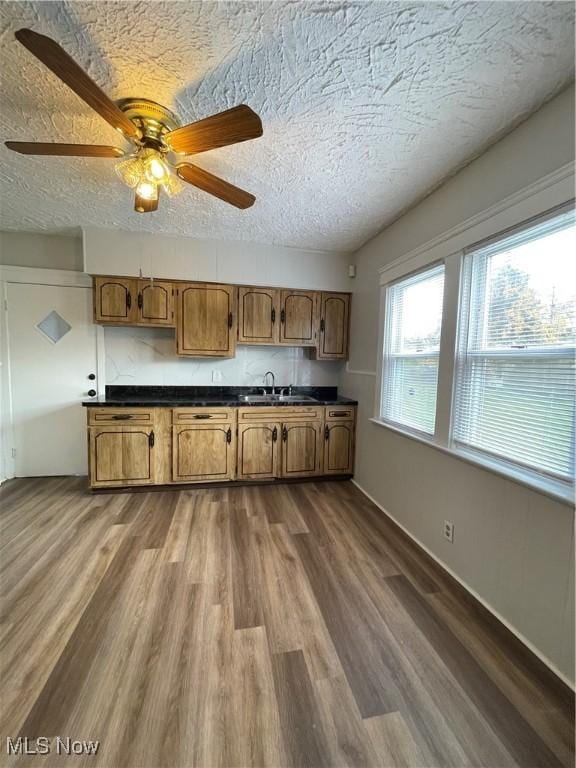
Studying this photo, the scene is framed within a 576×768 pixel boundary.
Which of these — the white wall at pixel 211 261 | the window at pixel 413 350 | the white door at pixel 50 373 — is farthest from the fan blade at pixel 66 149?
the window at pixel 413 350

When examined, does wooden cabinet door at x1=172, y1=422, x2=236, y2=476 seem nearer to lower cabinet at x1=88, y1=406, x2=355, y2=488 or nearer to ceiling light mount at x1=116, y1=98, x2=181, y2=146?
lower cabinet at x1=88, y1=406, x2=355, y2=488

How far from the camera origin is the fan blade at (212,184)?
5.00 feet

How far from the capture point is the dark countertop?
9.27 ft

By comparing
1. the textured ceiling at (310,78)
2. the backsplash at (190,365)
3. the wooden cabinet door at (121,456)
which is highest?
the textured ceiling at (310,78)

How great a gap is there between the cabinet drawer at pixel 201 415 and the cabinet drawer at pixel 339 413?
1030 millimetres

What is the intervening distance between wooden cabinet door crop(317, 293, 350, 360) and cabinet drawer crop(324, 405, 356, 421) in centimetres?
61

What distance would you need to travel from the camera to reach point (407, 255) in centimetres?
229

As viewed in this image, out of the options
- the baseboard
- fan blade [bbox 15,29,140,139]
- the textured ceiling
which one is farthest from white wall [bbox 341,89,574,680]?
fan blade [bbox 15,29,140,139]

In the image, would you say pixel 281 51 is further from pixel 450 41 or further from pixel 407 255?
pixel 407 255

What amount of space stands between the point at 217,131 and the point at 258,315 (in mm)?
2033

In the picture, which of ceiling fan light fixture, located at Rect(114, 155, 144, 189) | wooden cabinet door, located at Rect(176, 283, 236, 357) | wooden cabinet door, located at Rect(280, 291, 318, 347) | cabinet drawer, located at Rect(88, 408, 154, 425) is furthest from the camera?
wooden cabinet door, located at Rect(280, 291, 318, 347)

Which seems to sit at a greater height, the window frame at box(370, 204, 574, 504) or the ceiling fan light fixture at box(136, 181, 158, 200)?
the ceiling fan light fixture at box(136, 181, 158, 200)

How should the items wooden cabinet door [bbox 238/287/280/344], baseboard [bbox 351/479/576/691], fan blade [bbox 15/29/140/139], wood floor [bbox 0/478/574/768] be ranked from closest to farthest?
1. fan blade [bbox 15/29/140/139]
2. wood floor [bbox 0/478/574/768]
3. baseboard [bbox 351/479/576/691]
4. wooden cabinet door [bbox 238/287/280/344]

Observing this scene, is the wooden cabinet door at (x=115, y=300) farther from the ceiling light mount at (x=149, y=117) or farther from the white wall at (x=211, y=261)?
the ceiling light mount at (x=149, y=117)
